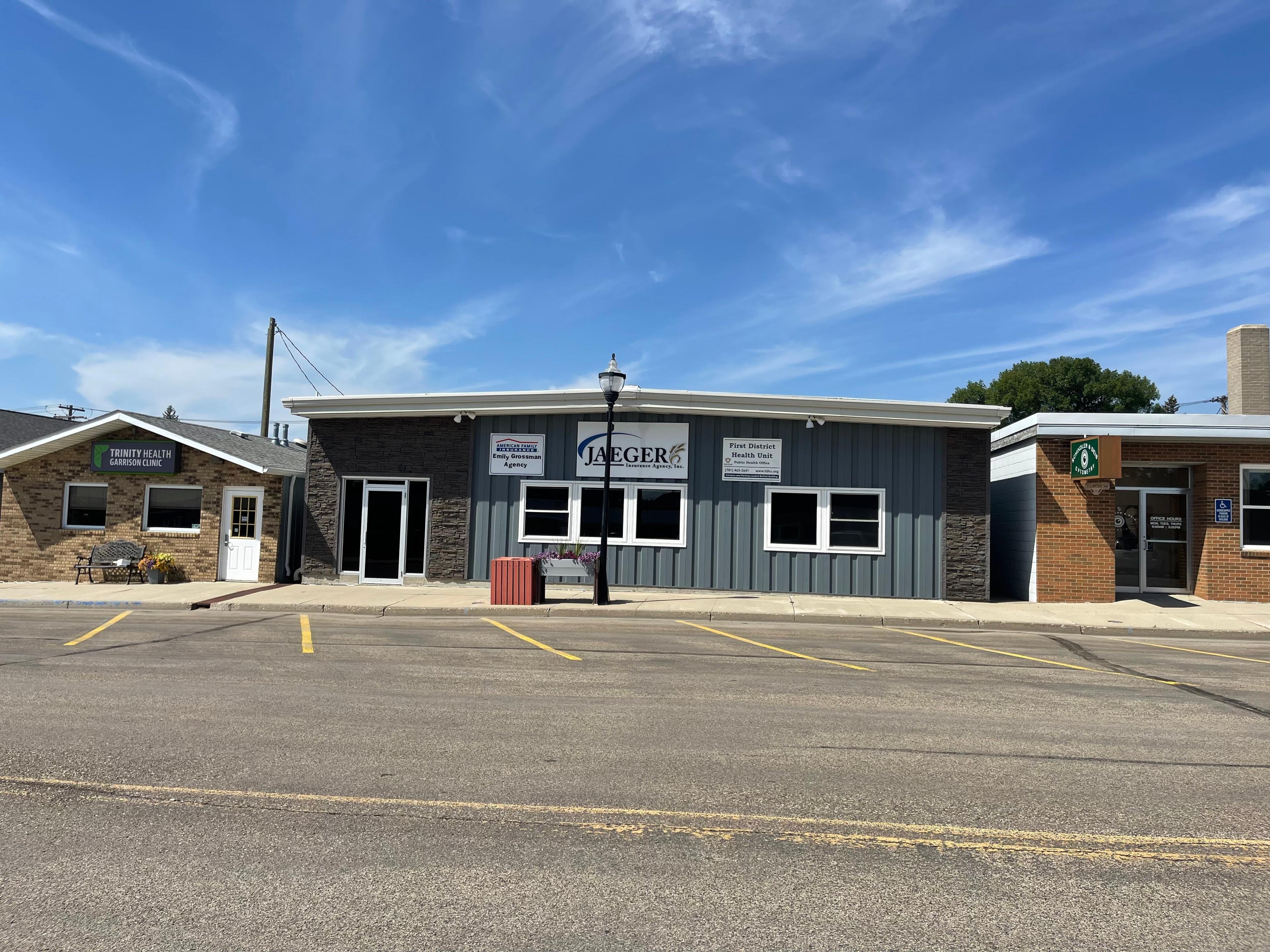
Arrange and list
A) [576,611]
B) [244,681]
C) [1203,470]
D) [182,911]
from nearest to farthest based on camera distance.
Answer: [182,911] → [244,681] → [576,611] → [1203,470]

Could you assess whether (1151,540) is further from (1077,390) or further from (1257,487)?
(1077,390)

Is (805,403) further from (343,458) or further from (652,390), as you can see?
(343,458)

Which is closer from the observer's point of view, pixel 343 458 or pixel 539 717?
pixel 539 717

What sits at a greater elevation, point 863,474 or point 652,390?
point 652,390

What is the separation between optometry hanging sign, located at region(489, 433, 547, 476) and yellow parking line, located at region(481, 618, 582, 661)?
4964 millimetres

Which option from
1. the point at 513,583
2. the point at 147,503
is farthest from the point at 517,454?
the point at 147,503

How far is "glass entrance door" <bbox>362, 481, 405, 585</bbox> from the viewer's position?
755 inches

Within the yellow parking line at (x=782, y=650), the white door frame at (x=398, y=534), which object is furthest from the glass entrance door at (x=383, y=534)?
the yellow parking line at (x=782, y=650)

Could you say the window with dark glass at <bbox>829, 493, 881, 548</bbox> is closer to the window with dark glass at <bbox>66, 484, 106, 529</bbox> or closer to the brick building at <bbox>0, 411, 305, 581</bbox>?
the brick building at <bbox>0, 411, 305, 581</bbox>

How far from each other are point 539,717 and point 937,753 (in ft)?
10.3

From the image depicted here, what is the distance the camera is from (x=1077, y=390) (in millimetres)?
55250

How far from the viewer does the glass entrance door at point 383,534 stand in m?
19.2

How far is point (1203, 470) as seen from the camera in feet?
58.0

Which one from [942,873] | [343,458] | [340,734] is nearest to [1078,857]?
[942,873]
